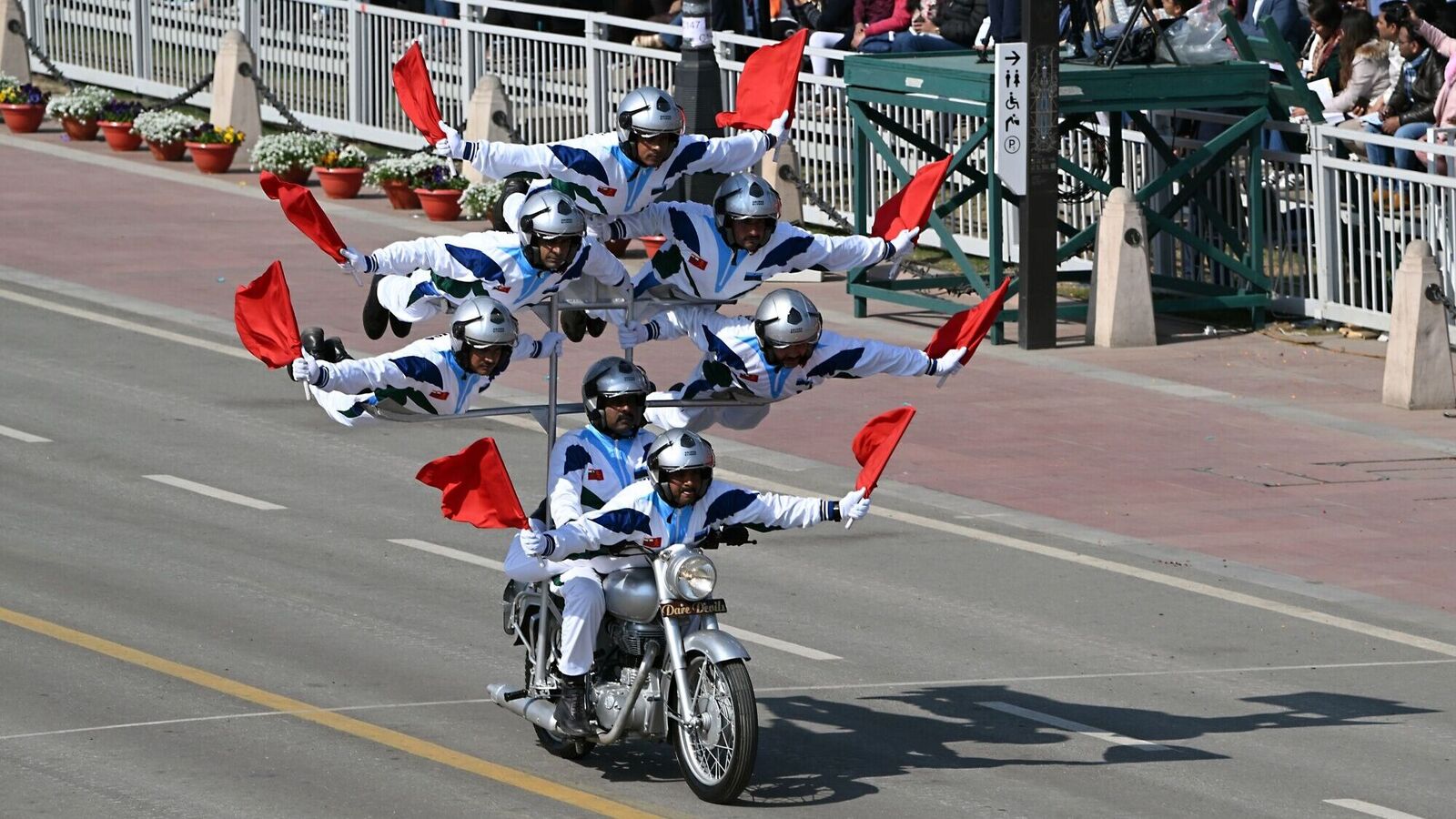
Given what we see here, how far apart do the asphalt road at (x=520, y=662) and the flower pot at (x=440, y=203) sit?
24.5 feet

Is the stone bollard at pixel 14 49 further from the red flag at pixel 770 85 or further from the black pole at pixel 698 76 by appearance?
the red flag at pixel 770 85

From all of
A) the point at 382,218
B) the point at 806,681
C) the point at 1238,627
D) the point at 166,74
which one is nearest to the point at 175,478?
the point at 806,681

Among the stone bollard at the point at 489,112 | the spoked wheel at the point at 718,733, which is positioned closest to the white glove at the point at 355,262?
the spoked wheel at the point at 718,733

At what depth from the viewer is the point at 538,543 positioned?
9.84 metres

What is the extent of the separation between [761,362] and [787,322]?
0.30 metres

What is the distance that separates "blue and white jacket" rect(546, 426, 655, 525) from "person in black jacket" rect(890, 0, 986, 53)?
1404cm

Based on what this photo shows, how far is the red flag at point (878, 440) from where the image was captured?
1036 cm

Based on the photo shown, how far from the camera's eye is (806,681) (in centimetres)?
1184

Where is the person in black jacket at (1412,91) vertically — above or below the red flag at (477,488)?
above

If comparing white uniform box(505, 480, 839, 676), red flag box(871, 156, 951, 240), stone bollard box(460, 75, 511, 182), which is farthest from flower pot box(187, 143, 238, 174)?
white uniform box(505, 480, 839, 676)

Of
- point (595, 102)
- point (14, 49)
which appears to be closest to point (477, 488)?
point (595, 102)

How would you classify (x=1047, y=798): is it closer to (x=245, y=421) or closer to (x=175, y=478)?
(x=175, y=478)

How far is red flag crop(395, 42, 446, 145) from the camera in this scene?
10780mm

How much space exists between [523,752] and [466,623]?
2.07 m
